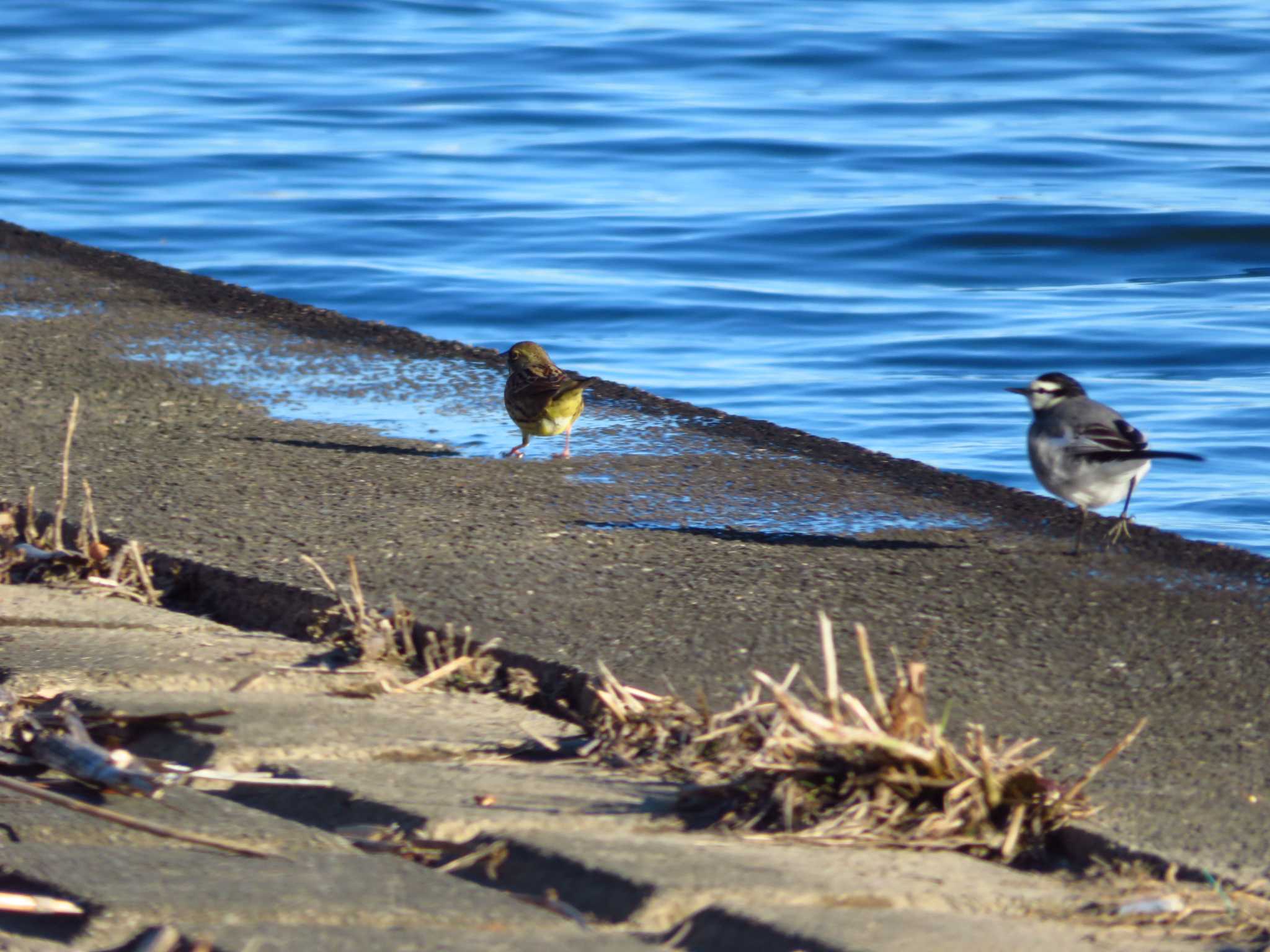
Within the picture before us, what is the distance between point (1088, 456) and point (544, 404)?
5.51 feet

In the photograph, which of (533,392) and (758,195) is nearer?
(533,392)

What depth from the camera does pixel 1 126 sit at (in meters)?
18.2

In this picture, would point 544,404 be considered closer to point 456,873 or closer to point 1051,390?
point 1051,390

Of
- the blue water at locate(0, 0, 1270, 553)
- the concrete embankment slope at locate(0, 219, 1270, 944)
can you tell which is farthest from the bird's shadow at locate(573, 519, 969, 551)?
the blue water at locate(0, 0, 1270, 553)

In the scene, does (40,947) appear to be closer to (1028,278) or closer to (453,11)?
(1028,278)

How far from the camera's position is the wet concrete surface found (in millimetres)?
3283

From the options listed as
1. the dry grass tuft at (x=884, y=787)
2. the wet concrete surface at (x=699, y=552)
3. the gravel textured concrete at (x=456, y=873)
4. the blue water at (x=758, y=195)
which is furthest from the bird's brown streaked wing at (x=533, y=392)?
the blue water at (x=758, y=195)

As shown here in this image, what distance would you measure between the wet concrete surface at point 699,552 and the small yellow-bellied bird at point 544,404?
7 centimetres

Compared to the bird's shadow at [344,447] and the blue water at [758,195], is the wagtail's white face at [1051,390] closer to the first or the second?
the bird's shadow at [344,447]

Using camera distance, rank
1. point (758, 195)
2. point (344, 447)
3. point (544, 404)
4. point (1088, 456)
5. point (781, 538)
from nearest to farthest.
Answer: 1. point (781, 538)
2. point (1088, 456)
3. point (344, 447)
4. point (544, 404)
5. point (758, 195)

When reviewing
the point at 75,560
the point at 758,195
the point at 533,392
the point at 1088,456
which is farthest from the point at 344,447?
the point at 758,195

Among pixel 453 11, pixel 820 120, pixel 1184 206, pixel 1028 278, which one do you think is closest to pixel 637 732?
pixel 1028 278

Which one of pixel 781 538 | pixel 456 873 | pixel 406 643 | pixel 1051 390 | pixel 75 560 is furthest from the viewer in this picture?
pixel 1051 390

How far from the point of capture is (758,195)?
1500cm
